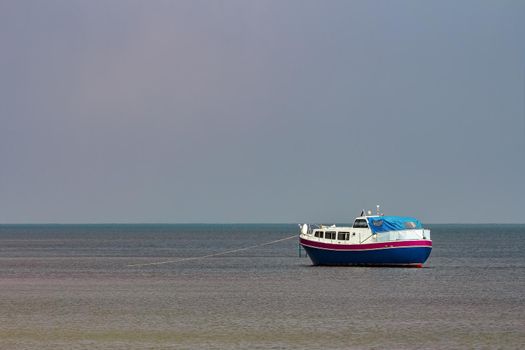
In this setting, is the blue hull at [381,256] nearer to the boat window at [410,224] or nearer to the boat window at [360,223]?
the boat window at [410,224]

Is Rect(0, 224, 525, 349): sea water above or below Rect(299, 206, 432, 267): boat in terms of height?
below

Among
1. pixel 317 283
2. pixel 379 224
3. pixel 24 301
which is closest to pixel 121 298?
pixel 24 301

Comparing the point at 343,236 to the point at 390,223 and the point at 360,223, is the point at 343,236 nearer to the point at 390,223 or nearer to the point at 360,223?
the point at 360,223

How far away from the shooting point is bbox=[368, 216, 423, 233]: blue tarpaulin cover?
346 ft

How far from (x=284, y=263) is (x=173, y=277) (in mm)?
33692

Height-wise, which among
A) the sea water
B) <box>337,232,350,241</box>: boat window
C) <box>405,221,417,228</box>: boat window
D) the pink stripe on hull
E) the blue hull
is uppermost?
<box>405,221,417,228</box>: boat window

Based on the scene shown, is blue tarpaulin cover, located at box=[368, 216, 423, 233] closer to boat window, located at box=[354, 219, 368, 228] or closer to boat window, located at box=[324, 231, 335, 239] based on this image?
boat window, located at box=[354, 219, 368, 228]

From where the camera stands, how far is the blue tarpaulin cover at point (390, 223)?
105 m

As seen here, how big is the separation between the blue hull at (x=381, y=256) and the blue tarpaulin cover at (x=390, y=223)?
95.0 inches

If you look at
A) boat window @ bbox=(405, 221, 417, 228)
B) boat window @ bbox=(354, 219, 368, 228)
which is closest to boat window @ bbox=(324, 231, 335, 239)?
boat window @ bbox=(354, 219, 368, 228)

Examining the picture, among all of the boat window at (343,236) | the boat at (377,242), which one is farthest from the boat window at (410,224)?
the boat window at (343,236)

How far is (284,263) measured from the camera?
458ft

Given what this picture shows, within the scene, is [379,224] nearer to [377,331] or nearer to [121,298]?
[121,298]

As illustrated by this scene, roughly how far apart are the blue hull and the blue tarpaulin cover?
2414mm
